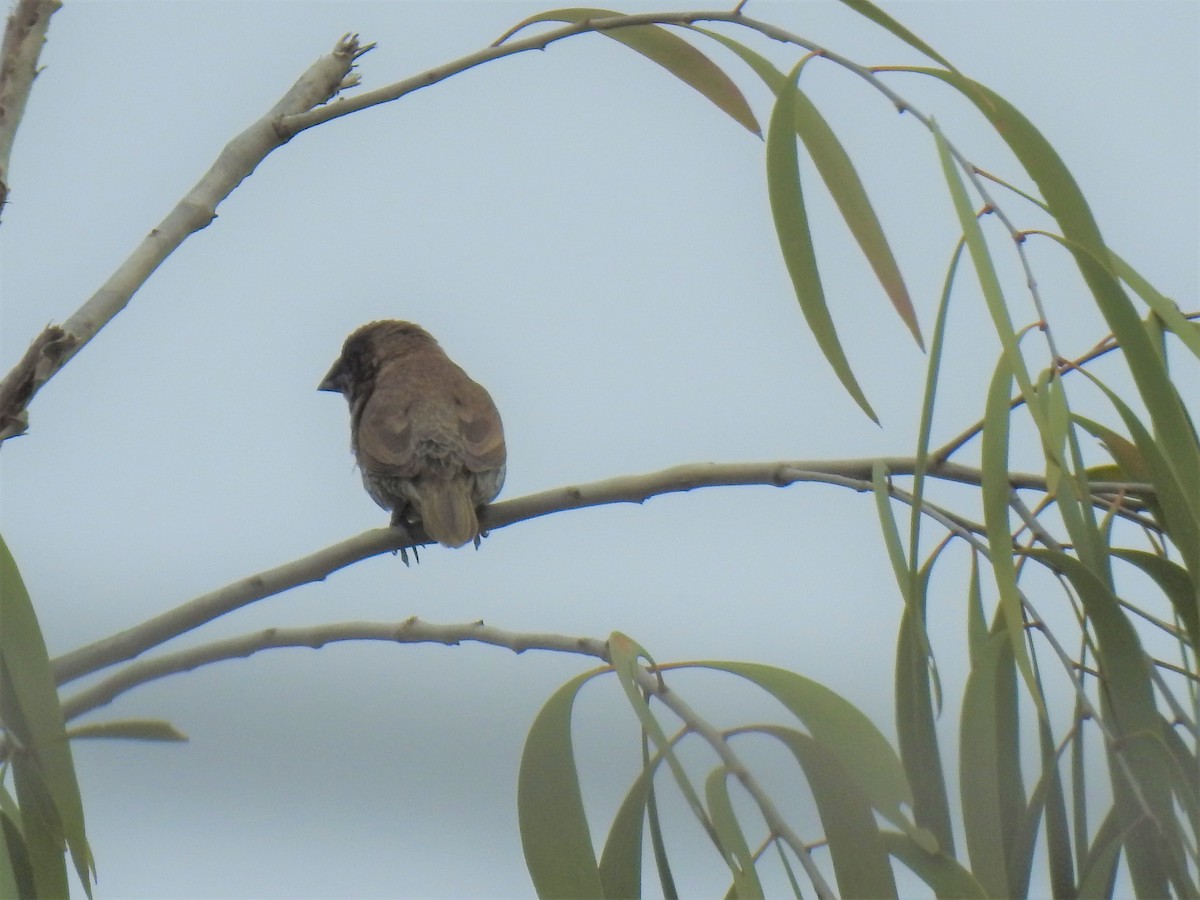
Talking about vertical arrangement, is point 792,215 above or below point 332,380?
below

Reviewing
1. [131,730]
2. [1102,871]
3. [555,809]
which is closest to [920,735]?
[1102,871]

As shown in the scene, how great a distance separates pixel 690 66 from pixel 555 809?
4.28 feet

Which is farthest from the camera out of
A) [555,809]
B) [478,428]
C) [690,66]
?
[478,428]

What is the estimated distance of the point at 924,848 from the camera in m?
1.67

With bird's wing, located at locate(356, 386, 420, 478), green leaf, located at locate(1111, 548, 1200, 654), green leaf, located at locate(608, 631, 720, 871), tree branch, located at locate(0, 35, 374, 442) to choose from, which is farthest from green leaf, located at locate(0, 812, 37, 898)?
bird's wing, located at locate(356, 386, 420, 478)

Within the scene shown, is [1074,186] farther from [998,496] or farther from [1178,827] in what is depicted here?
[1178,827]

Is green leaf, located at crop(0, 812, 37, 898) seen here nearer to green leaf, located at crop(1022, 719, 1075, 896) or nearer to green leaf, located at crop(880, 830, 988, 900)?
green leaf, located at crop(880, 830, 988, 900)

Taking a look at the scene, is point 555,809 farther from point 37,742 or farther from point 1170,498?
point 1170,498

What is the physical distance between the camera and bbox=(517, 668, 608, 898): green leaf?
1.91 metres

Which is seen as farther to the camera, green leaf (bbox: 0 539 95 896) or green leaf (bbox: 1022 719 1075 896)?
green leaf (bbox: 1022 719 1075 896)

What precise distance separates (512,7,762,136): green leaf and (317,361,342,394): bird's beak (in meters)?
2.84

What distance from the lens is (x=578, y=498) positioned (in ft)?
7.43

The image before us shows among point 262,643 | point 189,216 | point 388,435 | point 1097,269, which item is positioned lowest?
point 262,643

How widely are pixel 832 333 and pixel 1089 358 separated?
1.27ft
